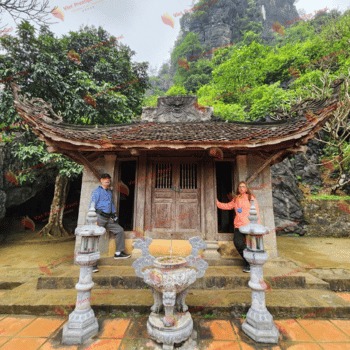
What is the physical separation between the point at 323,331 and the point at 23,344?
14.1ft

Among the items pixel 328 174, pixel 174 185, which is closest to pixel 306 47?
pixel 328 174

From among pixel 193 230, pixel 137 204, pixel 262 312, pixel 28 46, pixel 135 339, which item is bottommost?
pixel 135 339

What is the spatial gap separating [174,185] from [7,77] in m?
8.41

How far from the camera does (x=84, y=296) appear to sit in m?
2.81

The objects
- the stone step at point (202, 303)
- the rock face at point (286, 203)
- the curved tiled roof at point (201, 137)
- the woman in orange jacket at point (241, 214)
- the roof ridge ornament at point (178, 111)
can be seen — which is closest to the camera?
the stone step at point (202, 303)

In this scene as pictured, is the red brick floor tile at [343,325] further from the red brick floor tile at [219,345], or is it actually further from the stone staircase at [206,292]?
the red brick floor tile at [219,345]

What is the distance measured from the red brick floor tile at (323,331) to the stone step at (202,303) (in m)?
0.15

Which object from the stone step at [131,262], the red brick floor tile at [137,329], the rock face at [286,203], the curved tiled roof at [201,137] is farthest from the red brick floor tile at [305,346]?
the rock face at [286,203]

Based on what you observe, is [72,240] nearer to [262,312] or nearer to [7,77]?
[7,77]

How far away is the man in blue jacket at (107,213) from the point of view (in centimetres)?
463

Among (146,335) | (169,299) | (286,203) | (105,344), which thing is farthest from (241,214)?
(286,203)

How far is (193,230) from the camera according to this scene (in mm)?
5148

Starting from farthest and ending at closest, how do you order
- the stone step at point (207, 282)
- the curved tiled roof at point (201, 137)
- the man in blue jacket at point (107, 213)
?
the man in blue jacket at point (107, 213), the curved tiled roof at point (201, 137), the stone step at point (207, 282)

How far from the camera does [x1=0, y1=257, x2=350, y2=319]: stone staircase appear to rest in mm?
3229
